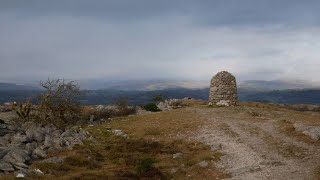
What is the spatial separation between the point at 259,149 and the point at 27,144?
18478 millimetres

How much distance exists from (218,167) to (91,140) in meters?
15.6

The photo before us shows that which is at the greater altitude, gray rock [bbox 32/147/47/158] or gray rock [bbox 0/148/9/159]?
gray rock [bbox 0/148/9/159]

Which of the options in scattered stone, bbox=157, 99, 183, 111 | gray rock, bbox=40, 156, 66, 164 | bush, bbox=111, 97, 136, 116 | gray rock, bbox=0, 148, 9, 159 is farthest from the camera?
scattered stone, bbox=157, 99, 183, 111

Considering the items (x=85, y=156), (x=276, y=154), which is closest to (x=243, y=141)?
(x=276, y=154)

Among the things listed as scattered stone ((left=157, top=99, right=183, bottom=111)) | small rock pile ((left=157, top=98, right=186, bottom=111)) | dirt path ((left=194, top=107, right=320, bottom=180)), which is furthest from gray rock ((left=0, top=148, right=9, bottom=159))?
small rock pile ((left=157, top=98, right=186, bottom=111))

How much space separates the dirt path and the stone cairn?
1538cm

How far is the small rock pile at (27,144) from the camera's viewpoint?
29609mm

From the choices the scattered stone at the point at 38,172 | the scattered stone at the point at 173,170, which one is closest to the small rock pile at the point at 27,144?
the scattered stone at the point at 38,172

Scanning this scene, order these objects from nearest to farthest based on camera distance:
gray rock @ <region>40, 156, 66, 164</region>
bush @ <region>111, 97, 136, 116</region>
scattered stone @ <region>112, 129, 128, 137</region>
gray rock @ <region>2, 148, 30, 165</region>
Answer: gray rock @ <region>2, 148, 30, 165</region>
gray rock @ <region>40, 156, 66, 164</region>
scattered stone @ <region>112, 129, 128, 137</region>
bush @ <region>111, 97, 136, 116</region>

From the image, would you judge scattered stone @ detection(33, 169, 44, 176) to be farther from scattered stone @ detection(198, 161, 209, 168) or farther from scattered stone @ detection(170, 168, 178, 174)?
scattered stone @ detection(198, 161, 209, 168)

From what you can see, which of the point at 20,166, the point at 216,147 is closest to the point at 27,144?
the point at 20,166

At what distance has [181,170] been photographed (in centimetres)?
2956

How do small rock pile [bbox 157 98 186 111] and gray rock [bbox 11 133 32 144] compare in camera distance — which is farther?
small rock pile [bbox 157 98 186 111]

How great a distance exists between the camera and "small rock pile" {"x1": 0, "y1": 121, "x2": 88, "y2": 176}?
29609mm
